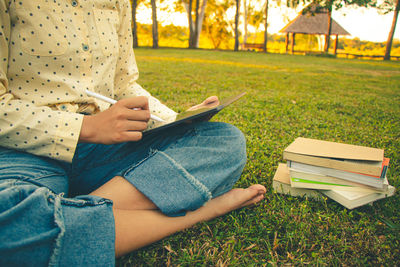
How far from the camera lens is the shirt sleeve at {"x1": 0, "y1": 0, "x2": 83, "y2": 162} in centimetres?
85

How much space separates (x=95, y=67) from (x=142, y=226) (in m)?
0.68

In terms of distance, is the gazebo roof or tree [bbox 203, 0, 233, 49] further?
tree [bbox 203, 0, 233, 49]

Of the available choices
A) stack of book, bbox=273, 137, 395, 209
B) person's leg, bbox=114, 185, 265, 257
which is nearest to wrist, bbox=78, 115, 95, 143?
person's leg, bbox=114, 185, 265, 257

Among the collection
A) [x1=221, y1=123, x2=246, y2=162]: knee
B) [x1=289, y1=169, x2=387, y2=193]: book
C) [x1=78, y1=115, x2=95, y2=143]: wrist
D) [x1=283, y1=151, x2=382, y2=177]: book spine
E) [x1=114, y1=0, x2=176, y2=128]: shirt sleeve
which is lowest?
[x1=289, y1=169, x2=387, y2=193]: book

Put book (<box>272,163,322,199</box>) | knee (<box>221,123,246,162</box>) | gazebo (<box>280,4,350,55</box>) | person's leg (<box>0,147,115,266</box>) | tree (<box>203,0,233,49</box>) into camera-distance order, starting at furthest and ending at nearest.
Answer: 1. tree (<box>203,0,233,49</box>)
2. gazebo (<box>280,4,350,55</box>)
3. book (<box>272,163,322,199</box>)
4. knee (<box>221,123,246,162</box>)
5. person's leg (<box>0,147,115,266</box>)

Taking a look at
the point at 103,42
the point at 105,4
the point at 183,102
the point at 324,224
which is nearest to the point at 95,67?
the point at 103,42

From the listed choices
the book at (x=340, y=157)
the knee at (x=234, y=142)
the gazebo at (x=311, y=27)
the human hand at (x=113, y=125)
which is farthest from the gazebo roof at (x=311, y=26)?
the human hand at (x=113, y=125)

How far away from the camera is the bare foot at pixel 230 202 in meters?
1.17

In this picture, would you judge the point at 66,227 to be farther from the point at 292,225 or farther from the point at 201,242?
the point at 292,225

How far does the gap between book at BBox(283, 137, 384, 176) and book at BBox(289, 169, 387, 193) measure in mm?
70

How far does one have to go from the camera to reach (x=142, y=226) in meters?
0.97

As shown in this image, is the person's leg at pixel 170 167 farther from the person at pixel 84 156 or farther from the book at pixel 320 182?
the book at pixel 320 182

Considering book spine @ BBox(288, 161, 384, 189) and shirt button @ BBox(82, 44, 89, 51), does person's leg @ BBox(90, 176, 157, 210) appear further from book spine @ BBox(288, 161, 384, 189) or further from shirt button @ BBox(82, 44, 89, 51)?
book spine @ BBox(288, 161, 384, 189)

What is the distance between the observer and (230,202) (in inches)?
47.5
